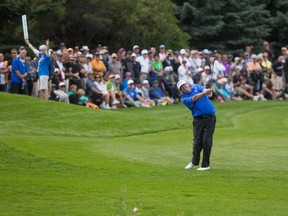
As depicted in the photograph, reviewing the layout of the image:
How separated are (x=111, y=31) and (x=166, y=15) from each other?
3.51m

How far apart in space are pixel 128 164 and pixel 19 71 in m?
12.2

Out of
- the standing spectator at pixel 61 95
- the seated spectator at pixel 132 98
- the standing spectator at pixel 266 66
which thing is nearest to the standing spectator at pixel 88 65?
the standing spectator at pixel 61 95

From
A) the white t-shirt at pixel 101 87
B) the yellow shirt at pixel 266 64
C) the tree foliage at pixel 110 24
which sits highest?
the tree foliage at pixel 110 24

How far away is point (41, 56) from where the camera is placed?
27.3 meters

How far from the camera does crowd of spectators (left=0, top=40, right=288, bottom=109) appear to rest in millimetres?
29094

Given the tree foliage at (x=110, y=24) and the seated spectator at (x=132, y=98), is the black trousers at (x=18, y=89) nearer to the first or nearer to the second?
the seated spectator at (x=132, y=98)

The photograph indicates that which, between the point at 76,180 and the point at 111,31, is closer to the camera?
the point at 76,180

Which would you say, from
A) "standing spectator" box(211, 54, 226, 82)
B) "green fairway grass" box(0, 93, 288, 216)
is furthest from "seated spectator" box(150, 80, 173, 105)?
"green fairway grass" box(0, 93, 288, 216)

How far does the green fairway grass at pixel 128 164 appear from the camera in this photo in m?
12.4

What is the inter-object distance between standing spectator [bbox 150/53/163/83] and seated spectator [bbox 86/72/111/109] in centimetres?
397

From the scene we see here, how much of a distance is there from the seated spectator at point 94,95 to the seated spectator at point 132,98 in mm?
1563

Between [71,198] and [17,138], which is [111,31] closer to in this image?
[17,138]

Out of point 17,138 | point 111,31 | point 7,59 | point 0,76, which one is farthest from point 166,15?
point 17,138

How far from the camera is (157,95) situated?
3541 centimetres
